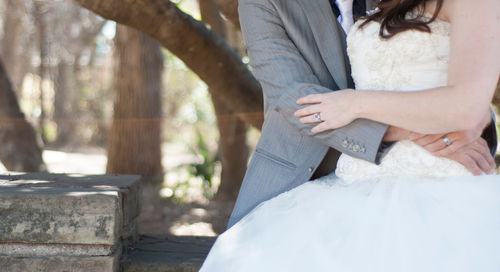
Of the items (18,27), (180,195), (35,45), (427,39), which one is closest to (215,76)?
(427,39)

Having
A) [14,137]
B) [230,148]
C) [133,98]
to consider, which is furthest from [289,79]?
[133,98]

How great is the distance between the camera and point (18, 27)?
18.3 m

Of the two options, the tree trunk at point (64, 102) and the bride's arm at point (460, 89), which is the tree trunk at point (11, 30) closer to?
the tree trunk at point (64, 102)

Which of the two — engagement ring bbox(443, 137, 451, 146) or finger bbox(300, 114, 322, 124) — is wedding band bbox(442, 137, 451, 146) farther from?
finger bbox(300, 114, 322, 124)

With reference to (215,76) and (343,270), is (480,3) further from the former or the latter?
(215,76)

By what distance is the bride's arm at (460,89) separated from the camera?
5.18ft

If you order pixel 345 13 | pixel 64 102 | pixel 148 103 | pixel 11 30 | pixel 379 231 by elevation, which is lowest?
A: pixel 64 102

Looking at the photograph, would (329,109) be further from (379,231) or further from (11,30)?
(11,30)

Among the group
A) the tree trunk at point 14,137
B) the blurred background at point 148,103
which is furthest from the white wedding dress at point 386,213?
the tree trunk at point 14,137

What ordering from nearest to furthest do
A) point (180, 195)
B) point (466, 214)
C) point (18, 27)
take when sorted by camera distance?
point (466, 214), point (180, 195), point (18, 27)

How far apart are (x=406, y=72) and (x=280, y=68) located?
452 millimetres

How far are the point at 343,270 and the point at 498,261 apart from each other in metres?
0.40

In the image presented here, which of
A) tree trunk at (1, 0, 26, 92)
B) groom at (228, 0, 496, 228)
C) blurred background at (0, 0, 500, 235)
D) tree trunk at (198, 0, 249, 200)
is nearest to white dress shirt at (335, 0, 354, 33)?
groom at (228, 0, 496, 228)

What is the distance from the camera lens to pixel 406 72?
1.83 m
